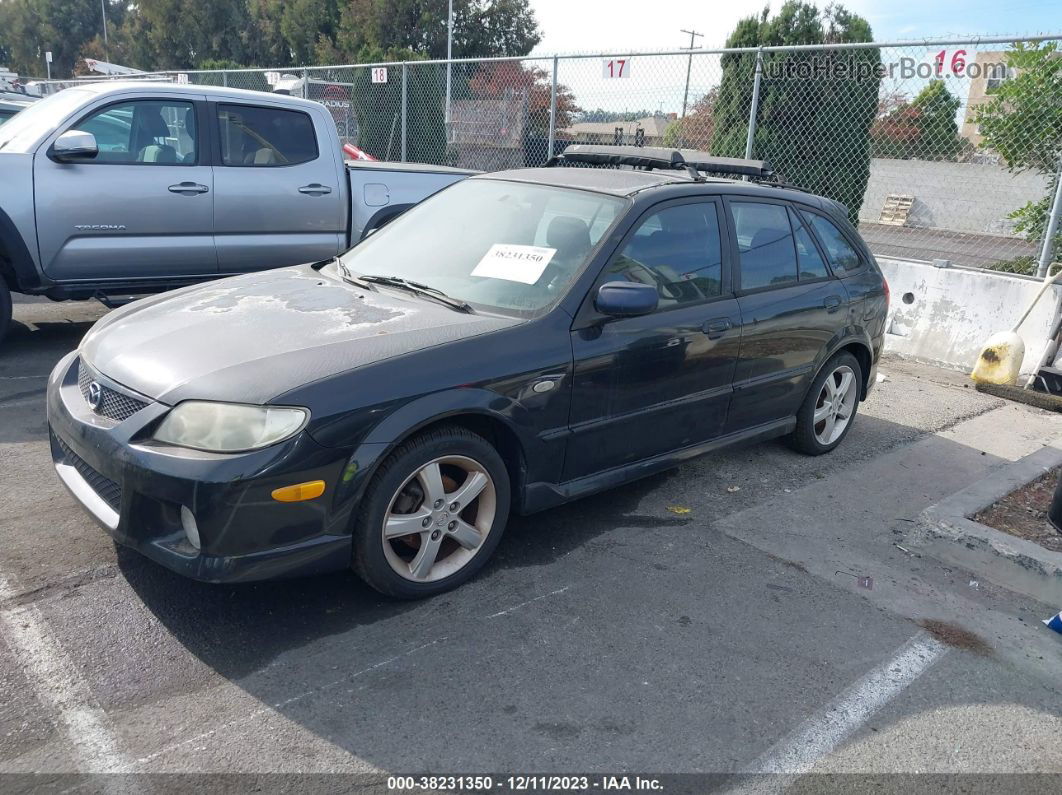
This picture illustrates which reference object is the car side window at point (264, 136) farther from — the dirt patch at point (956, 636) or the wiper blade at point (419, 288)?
the dirt patch at point (956, 636)

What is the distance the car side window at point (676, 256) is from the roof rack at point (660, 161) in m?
0.58

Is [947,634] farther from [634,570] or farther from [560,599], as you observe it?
[560,599]

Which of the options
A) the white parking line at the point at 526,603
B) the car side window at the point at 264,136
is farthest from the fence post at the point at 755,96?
the white parking line at the point at 526,603

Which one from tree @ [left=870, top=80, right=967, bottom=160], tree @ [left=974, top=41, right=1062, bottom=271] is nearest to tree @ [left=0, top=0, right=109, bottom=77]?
tree @ [left=870, top=80, right=967, bottom=160]

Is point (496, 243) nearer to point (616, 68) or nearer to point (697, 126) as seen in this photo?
point (616, 68)

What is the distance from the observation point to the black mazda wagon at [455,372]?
3.04 m

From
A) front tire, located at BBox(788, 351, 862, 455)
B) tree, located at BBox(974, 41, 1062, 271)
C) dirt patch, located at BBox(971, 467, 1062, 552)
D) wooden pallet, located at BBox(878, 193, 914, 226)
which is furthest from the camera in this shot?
wooden pallet, located at BBox(878, 193, 914, 226)

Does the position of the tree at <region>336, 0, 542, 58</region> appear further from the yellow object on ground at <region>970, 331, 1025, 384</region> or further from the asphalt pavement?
the asphalt pavement

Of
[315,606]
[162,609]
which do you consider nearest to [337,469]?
[315,606]

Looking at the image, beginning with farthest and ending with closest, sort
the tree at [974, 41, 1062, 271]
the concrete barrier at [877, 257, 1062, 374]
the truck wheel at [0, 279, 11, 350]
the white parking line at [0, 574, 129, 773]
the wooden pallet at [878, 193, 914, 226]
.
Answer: the wooden pallet at [878, 193, 914, 226], the concrete barrier at [877, 257, 1062, 374], the tree at [974, 41, 1062, 271], the truck wheel at [0, 279, 11, 350], the white parking line at [0, 574, 129, 773]

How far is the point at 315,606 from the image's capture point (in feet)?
11.3

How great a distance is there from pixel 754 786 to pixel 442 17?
137ft

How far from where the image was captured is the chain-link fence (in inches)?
303

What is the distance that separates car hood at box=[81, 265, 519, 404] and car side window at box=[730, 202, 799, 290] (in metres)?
1.66
